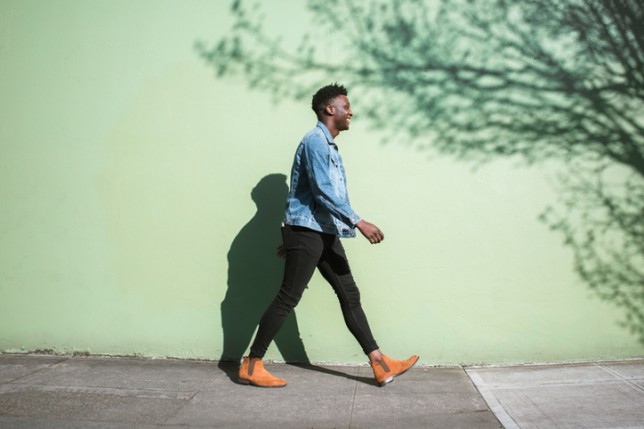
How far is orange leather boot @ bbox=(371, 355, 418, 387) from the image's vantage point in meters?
3.94

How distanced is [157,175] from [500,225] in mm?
2602

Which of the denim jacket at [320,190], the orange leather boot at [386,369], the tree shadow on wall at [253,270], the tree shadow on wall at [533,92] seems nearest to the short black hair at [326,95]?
the denim jacket at [320,190]

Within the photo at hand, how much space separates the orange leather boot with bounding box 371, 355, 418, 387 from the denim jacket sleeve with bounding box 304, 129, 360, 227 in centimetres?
98

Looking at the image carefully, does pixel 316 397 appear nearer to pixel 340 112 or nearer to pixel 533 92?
pixel 340 112

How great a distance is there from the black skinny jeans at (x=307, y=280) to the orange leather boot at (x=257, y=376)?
0.23 ft

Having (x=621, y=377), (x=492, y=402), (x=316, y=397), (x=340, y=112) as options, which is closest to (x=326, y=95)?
(x=340, y=112)

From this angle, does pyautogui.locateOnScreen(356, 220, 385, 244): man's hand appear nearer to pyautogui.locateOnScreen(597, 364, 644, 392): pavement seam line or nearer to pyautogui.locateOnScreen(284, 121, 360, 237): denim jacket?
pyautogui.locateOnScreen(284, 121, 360, 237): denim jacket

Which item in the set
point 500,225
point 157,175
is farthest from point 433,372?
point 157,175

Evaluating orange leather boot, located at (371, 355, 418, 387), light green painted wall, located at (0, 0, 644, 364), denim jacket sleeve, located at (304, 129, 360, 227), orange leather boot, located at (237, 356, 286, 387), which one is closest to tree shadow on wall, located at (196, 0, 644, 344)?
light green painted wall, located at (0, 0, 644, 364)

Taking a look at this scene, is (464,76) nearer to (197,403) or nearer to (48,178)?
(197,403)

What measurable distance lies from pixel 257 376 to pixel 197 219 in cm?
134

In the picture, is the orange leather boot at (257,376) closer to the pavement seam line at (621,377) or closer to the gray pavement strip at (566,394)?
the gray pavement strip at (566,394)

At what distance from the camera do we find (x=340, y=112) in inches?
157

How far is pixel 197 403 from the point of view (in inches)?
146
